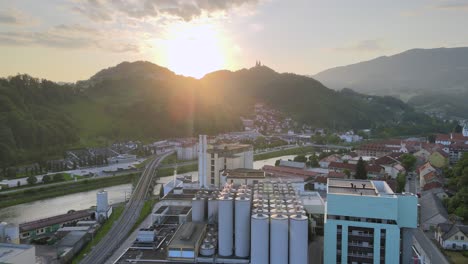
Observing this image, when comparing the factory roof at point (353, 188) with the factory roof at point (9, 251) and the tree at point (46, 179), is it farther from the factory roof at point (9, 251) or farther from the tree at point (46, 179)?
the tree at point (46, 179)

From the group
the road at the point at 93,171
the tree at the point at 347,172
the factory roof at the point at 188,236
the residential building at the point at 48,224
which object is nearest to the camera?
the factory roof at the point at 188,236

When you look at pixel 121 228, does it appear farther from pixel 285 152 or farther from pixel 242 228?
pixel 285 152

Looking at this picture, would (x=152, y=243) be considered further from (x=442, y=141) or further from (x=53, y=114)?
(x=53, y=114)

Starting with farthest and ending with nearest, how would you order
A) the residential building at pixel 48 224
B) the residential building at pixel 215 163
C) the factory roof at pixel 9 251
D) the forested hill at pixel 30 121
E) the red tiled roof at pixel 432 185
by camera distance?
1. the forested hill at pixel 30 121
2. the residential building at pixel 215 163
3. the red tiled roof at pixel 432 185
4. the residential building at pixel 48 224
5. the factory roof at pixel 9 251

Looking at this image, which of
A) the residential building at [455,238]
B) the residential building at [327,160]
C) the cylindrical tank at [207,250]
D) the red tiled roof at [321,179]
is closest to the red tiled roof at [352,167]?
the residential building at [327,160]

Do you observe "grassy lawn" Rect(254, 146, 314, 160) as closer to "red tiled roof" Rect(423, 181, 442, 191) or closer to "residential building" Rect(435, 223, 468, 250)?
Answer: "red tiled roof" Rect(423, 181, 442, 191)

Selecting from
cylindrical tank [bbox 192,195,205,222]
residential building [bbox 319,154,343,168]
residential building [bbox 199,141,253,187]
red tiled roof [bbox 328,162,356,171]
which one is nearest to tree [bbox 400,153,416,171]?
red tiled roof [bbox 328,162,356,171]
